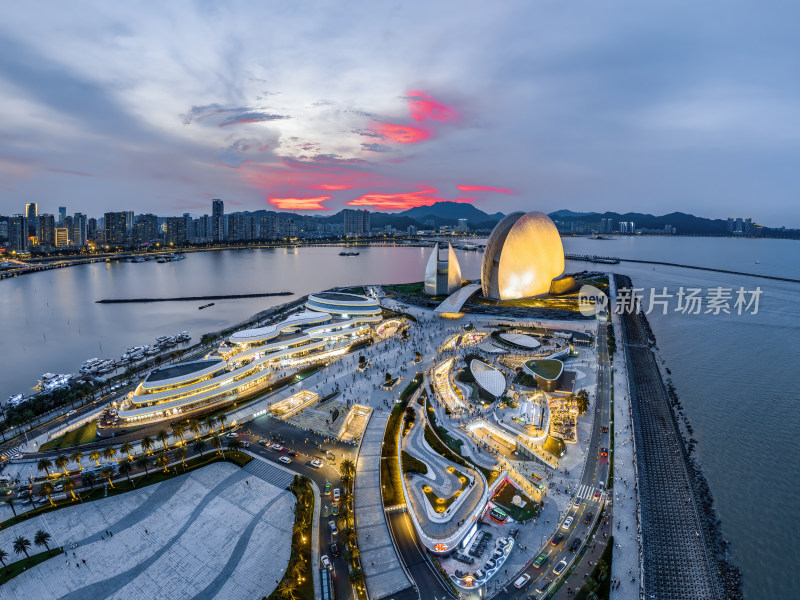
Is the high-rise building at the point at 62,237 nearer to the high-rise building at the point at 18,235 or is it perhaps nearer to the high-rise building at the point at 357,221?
the high-rise building at the point at 18,235

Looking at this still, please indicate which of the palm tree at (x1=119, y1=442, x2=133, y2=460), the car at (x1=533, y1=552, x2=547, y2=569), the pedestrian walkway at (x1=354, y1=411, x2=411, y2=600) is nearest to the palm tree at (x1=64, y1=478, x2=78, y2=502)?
the palm tree at (x1=119, y1=442, x2=133, y2=460)

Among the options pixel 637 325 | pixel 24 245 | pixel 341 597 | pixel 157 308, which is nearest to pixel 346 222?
pixel 24 245

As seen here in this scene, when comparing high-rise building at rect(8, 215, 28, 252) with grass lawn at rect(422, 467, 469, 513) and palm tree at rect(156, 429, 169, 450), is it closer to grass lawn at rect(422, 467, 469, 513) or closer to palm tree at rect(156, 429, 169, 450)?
palm tree at rect(156, 429, 169, 450)

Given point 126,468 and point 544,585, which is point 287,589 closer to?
point 544,585

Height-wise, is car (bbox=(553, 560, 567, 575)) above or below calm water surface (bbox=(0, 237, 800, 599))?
below

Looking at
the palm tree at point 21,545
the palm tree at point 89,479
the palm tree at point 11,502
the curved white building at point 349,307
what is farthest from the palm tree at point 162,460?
the curved white building at point 349,307
